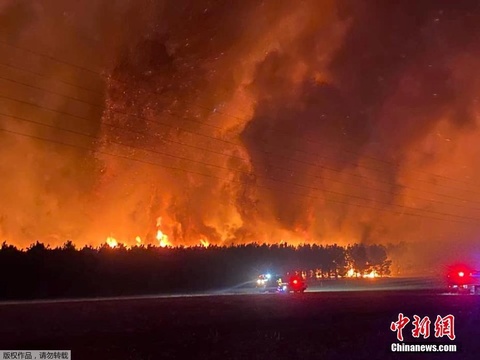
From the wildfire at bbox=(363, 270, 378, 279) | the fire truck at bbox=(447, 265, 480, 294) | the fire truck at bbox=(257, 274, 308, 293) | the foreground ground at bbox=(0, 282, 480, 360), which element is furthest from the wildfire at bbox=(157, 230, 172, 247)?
the foreground ground at bbox=(0, 282, 480, 360)

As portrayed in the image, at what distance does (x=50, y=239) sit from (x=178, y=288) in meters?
39.5

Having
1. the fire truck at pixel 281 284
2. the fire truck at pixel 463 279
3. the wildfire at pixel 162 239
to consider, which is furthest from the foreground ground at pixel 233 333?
the wildfire at pixel 162 239

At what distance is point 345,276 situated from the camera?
279ft

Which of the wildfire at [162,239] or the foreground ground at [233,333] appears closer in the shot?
the foreground ground at [233,333]

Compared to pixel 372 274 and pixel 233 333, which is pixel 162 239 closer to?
pixel 372 274

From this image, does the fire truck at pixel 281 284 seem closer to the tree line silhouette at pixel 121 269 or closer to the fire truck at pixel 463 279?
the tree line silhouette at pixel 121 269

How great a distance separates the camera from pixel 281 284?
44.9 meters

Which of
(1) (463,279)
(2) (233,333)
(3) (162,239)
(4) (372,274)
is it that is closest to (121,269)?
(1) (463,279)

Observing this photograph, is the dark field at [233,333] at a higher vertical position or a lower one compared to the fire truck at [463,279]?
lower

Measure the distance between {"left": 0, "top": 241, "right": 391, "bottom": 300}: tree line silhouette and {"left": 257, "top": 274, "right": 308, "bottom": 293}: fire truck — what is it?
488 centimetres

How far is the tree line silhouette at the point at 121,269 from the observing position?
48.6 metres

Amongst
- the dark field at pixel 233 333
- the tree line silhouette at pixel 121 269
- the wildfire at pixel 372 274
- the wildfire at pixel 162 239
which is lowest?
the dark field at pixel 233 333

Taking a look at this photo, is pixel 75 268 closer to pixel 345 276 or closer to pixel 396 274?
pixel 345 276

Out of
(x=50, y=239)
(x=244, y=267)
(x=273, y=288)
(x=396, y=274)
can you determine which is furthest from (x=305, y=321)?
(x=396, y=274)
